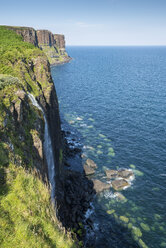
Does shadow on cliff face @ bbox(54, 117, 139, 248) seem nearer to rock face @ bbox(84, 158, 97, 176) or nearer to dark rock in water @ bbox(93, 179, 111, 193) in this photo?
dark rock in water @ bbox(93, 179, 111, 193)

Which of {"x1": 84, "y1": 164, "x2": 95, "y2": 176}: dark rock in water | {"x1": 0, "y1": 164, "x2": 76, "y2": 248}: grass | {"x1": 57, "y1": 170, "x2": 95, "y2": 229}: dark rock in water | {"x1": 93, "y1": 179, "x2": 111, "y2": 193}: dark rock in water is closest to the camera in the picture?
{"x1": 0, "y1": 164, "x2": 76, "y2": 248}: grass

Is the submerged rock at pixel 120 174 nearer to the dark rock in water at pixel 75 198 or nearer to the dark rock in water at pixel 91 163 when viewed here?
the dark rock in water at pixel 91 163

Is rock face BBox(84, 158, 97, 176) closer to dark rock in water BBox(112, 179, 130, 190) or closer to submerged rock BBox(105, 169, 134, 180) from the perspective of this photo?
submerged rock BBox(105, 169, 134, 180)

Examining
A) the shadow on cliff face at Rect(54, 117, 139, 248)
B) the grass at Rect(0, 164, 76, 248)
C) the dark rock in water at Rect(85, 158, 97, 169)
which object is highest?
the grass at Rect(0, 164, 76, 248)

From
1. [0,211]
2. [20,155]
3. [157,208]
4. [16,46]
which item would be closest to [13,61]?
[16,46]

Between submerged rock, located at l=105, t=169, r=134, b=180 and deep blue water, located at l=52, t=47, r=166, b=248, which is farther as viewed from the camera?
submerged rock, located at l=105, t=169, r=134, b=180

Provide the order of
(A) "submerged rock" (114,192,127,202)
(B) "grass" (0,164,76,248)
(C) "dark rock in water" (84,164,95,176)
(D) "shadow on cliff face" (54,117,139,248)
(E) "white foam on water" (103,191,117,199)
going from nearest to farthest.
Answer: (B) "grass" (0,164,76,248) < (D) "shadow on cliff face" (54,117,139,248) < (A) "submerged rock" (114,192,127,202) < (E) "white foam on water" (103,191,117,199) < (C) "dark rock in water" (84,164,95,176)

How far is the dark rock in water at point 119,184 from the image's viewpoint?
128ft

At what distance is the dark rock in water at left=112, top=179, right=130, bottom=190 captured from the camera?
1538 inches

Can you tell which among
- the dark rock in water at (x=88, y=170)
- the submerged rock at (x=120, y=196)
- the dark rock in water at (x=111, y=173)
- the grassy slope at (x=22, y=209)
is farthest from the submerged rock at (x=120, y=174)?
the grassy slope at (x=22, y=209)

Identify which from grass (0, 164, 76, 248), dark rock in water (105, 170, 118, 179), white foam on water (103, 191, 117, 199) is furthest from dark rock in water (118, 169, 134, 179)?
grass (0, 164, 76, 248)

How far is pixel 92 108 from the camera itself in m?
81.1

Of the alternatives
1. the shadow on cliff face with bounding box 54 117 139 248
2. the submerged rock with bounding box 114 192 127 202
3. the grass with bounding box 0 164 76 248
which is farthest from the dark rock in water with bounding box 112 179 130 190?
the grass with bounding box 0 164 76 248

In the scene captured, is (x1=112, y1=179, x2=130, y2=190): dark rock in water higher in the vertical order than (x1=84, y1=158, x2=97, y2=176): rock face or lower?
lower
